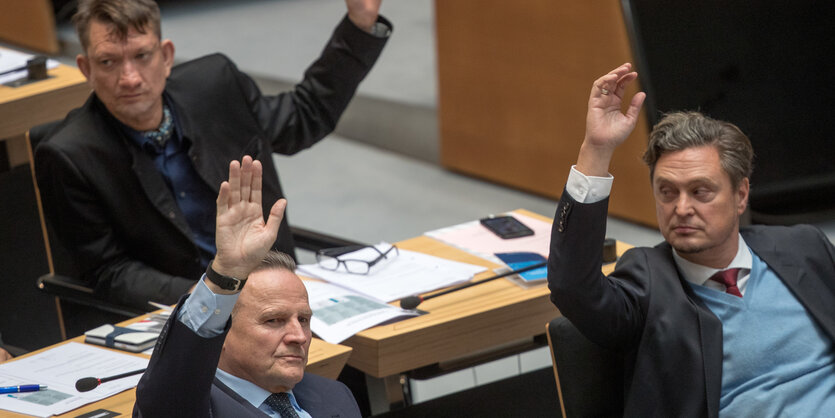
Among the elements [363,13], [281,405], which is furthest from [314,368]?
[363,13]

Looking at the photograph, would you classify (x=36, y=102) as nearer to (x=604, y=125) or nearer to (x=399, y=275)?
(x=399, y=275)

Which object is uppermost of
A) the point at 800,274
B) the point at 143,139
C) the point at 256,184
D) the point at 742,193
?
the point at 256,184

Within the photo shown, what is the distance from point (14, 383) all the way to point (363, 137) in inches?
169

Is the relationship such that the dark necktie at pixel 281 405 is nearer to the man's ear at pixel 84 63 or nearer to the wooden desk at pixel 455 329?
the wooden desk at pixel 455 329

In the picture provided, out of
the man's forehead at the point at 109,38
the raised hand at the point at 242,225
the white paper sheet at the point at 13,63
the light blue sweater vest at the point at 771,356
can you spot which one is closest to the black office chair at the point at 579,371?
the light blue sweater vest at the point at 771,356

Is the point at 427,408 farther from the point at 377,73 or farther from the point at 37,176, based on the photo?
the point at 377,73

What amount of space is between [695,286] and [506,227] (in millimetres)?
797

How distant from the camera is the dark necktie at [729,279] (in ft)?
8.16

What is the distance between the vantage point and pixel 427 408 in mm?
2934

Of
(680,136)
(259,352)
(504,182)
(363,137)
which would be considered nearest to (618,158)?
(504,182)

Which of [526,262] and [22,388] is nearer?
[22,388]

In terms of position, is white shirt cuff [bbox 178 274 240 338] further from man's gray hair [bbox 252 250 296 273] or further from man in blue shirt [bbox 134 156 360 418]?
man's gray hair [bbox 252 250 296 273]

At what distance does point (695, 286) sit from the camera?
8.20ft

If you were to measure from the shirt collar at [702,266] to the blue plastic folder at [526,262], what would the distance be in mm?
406
